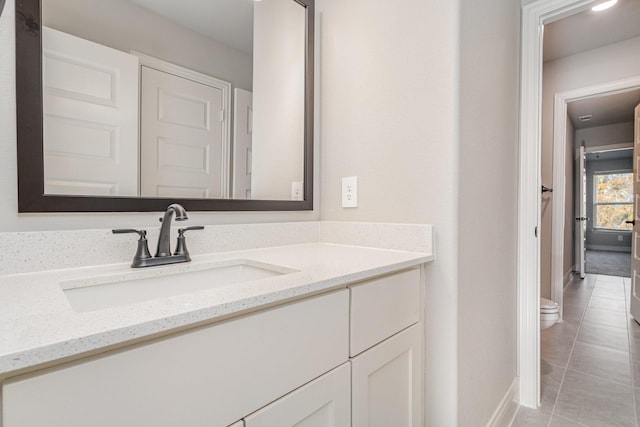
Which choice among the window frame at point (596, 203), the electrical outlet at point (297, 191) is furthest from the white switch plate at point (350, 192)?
the window frame at point (596, 203)

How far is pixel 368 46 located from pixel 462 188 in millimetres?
676

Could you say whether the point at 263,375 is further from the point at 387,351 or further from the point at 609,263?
the point at 609,263

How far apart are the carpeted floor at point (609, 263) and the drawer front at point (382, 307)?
18.9 feet

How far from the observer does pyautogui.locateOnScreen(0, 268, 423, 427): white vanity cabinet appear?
42 cm

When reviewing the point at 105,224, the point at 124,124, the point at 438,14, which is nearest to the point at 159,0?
the point at 124,124

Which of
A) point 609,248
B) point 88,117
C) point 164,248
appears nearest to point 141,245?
point 164,248

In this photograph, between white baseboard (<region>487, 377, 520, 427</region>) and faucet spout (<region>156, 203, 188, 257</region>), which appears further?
white baseboard (<region>487, 377, 520, 427</region>)

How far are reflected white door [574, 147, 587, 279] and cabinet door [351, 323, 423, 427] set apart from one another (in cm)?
459

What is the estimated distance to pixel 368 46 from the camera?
128 cm

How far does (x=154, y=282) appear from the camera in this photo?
84cm

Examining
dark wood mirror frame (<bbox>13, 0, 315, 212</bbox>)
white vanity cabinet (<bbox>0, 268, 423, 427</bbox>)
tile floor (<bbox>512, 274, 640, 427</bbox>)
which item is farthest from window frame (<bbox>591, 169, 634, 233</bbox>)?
dark wood mirror frame (<bbox>13, 0, 315, 212</bbox>)

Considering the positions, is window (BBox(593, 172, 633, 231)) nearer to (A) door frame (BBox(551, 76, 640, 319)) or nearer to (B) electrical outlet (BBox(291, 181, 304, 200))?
(A) door frame (BBox(551, 76, 640, 319))

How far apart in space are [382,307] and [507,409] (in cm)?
115

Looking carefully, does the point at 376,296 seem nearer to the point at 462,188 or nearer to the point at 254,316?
the point at 254,316
